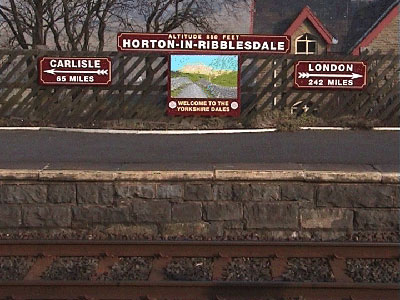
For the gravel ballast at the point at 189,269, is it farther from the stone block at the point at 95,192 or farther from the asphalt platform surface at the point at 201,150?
the asphalt platform surface at the point at 201,150

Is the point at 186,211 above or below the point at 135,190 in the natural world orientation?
below

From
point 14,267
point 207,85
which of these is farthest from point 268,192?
point 207,85

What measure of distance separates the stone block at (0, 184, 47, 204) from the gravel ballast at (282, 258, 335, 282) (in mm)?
2835

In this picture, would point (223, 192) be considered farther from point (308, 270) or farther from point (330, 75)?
point (330, 75)

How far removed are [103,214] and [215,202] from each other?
125 centimetres

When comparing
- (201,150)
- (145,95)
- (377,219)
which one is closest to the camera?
(377,219)

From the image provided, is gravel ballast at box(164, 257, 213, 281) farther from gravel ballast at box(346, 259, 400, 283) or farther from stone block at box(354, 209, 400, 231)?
stone block at box(354, 209, 400, 231)

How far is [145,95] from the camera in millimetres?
15609

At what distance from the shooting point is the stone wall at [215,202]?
27.1 ft

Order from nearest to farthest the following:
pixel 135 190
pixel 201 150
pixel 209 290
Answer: pixel 209 290 → pixel 135 190 → pixel 201 150

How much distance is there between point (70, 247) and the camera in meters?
7.59

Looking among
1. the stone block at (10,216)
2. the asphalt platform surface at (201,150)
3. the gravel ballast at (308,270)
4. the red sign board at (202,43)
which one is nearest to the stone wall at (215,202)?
the stone block at (10,216)

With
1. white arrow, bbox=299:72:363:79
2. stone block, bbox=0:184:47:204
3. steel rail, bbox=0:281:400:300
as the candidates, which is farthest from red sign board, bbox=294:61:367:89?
steel rail, bbox=0:281:400:300

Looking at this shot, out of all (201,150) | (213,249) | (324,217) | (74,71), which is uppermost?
(74,71)
